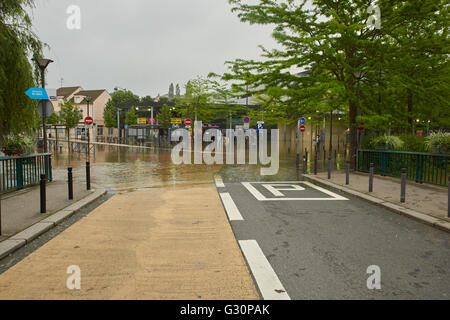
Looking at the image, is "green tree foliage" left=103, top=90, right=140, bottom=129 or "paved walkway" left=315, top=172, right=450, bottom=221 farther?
"green tree foliage" left=103, top=90, right=140, bottom=129

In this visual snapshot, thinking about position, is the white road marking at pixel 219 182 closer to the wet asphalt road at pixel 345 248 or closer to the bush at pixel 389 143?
the wet asphalt road at pixel 345 248

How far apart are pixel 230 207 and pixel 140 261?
3609 millimetres

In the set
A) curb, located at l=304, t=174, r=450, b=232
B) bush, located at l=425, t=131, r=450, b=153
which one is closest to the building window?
curb, located at l=304, t=174, r=450, b=232

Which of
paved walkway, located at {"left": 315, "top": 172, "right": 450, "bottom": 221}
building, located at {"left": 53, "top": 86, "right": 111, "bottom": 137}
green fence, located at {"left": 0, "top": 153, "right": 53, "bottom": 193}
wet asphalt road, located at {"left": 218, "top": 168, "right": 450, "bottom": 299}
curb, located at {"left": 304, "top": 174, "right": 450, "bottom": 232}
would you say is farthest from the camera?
building, located at {"left": 53, "top": 86, "right": 111, "bottom": 137}

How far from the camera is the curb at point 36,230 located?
4641 millimetres

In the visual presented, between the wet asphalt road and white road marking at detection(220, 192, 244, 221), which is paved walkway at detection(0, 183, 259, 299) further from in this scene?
the wet asphalt road

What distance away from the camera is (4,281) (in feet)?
12.1

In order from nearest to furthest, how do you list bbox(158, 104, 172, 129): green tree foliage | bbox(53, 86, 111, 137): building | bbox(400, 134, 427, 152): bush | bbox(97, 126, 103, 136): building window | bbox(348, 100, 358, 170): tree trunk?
1. bbox(400, 134, 427, 152): bush
2. bbox(348, 100, 358, 170): tree trunk
3. bbox(158, 104, 172, 129): green tree foliage
4. bbox(53, 86, 111, 137): building
5. bbox(97, 126, 103, 136): building window

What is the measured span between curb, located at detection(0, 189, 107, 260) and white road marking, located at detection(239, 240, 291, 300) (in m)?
3.44

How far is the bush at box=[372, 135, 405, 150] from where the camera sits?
12.9 m

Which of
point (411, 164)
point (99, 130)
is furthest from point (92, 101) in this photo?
point (411, 164)

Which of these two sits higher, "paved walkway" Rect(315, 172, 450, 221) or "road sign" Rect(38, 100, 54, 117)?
"road sign" Rect(38, 100, 54, 117)
